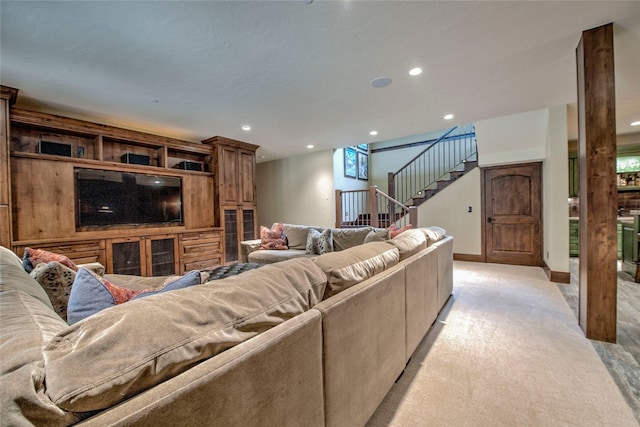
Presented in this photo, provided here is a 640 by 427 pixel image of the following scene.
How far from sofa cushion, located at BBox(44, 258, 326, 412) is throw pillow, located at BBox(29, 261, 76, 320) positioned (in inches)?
41.3

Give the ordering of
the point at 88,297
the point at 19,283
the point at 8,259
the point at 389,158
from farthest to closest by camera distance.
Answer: the point at 389,158 → the point at 8,259 → the point at 19,283 → the point at 88,297

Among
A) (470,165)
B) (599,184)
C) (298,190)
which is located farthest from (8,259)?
(470,165)

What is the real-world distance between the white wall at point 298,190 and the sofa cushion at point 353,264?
458cm

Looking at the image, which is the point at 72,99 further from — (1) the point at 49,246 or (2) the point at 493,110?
(2) the point at 493,110

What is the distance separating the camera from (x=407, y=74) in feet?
9.27

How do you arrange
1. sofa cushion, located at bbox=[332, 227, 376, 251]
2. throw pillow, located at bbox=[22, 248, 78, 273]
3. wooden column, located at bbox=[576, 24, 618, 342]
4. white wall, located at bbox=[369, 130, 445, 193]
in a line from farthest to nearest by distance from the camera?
white wall, located at bbox=[369, 130, 445, 193] → sofa cushion, located at bbox=[332, 227, 376, 251] → wooden column, located at bbox=[576, 24, 618, 342] → throw pillow, located at bbox=[22, 248, 78, 273]

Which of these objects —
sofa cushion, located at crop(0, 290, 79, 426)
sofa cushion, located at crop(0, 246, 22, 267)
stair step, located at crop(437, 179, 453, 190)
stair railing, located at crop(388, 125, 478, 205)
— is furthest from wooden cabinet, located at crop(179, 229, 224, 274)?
stair step, located at crop(437, 179, 453, 190)

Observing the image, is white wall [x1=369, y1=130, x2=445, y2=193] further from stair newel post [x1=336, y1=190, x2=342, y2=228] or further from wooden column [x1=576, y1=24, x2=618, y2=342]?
wooden column [x1=576, y1=24, x2=618, y2=342]

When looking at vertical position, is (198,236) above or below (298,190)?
below

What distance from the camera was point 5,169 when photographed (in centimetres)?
296

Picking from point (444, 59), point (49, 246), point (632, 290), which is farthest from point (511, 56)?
point (49, 246)

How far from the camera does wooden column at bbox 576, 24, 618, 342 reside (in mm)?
2113

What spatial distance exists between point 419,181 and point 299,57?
5.46 meters

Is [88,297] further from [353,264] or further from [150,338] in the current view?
[353,264]
